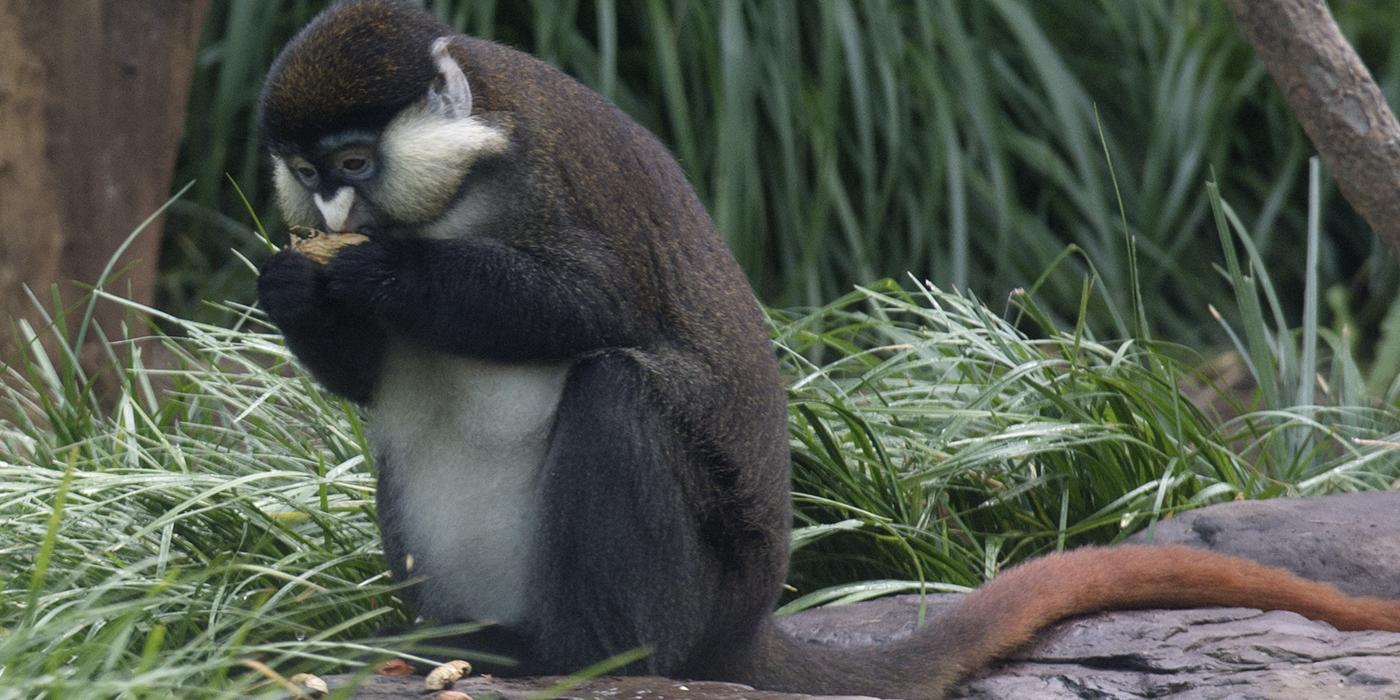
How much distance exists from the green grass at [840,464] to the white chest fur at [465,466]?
0.12 meters

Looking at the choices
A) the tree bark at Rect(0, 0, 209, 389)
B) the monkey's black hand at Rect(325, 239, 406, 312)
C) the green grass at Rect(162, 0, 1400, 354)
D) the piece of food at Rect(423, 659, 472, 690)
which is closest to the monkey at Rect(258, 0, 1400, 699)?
the monkey's black hand at Rect(325, 239, 406, 312)

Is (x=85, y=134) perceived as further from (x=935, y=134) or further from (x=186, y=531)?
(x=935, y=134)

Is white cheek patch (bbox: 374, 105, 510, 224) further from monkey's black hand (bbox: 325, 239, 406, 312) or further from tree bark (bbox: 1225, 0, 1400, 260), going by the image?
tree bark (bbox: 1225, 0, 1400, 260)

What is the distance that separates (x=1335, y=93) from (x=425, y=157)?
1.91m

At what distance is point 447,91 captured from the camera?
2637mm

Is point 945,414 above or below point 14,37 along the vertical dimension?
below

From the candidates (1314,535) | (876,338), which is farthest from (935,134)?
(1314,535)

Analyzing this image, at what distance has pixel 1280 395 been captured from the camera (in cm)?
399

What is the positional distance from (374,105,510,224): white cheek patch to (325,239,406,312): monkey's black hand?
8cm

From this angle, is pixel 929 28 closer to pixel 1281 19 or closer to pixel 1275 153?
pixel 1275 153

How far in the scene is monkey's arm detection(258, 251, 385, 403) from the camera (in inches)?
104

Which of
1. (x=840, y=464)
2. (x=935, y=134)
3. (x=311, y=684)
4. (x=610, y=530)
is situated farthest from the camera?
(x=935, y=134)

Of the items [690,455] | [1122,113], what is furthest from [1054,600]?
[1122,113]

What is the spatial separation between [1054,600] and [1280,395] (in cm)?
140
